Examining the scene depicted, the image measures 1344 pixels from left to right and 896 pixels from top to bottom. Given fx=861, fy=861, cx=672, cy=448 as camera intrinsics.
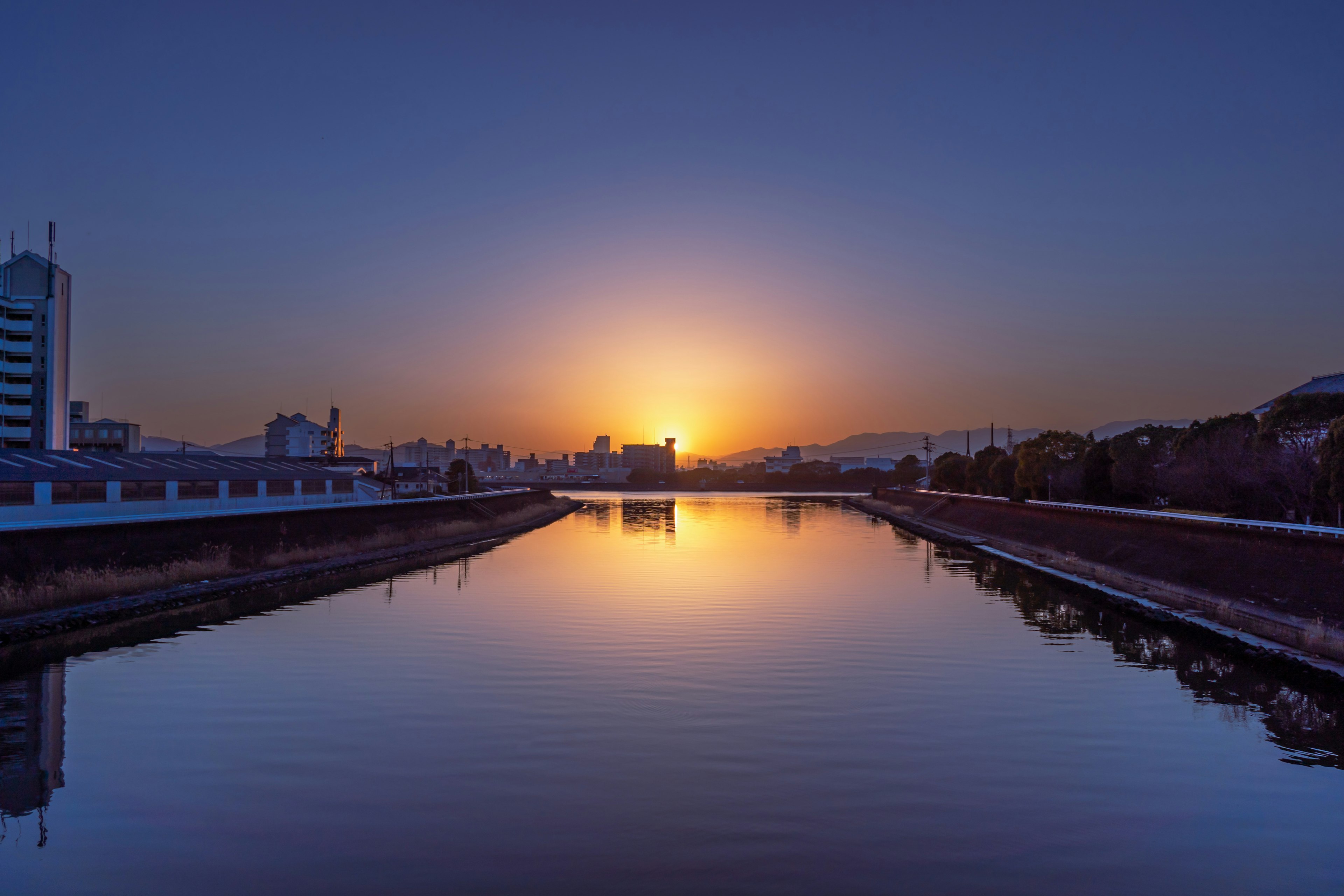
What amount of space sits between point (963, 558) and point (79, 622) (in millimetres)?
42659

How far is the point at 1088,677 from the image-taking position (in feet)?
66.9

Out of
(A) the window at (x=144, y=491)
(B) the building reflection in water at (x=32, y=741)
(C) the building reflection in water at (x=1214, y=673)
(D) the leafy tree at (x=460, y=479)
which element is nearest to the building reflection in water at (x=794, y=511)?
(D) the leafy tree at (x=460, y=479)

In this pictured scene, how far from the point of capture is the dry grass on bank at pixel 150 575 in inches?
1014

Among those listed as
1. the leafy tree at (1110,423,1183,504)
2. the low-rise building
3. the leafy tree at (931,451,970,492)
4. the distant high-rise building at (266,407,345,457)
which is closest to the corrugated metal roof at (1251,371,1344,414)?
the leafy tree at (1110,423,1183,504)

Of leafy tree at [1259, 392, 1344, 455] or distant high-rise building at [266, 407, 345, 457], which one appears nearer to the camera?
leafy tree at [1259, 392, 1344, 455]

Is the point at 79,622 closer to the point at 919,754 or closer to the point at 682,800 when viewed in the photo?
the point at 682,800

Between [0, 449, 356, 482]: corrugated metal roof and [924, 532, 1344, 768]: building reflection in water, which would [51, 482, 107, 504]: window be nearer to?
[0, 449, 356, 482]: corrugated metal roof

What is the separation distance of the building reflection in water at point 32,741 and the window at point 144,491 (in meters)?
24.9

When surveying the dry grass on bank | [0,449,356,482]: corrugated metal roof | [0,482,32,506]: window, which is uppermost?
[0,449,356,482]: corrugated metal roof

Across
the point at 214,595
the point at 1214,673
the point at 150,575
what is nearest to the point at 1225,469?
the point at 1214,673

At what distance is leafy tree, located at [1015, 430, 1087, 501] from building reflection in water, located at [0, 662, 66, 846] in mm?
64131

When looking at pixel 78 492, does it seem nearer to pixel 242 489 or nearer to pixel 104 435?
pixel 242 489

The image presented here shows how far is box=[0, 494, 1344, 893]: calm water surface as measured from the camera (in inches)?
396

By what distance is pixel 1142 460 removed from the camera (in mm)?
57719
